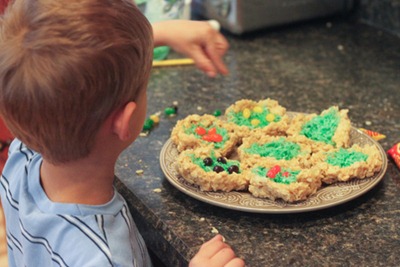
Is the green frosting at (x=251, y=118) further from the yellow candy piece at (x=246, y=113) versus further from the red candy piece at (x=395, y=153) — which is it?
the red candy piece at (x=395, y=153)

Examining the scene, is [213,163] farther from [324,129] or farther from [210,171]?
[324,129]

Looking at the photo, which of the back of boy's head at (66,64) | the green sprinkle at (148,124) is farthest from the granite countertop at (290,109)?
the back of boy's head at (66,64)

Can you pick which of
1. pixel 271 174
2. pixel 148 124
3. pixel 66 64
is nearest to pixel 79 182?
pixel 66 64

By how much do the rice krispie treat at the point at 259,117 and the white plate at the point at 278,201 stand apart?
17cm

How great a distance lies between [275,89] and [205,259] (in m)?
0.68

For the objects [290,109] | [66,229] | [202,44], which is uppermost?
[202,44]

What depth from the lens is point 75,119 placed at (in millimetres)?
792

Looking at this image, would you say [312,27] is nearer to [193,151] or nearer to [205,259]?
[193,151]

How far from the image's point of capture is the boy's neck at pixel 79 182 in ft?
2.87

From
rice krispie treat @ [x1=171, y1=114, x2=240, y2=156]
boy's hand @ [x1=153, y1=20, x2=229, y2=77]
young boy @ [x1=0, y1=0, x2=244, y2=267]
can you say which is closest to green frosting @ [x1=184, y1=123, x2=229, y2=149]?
rice krispie treat @ [x1=171, y1=114, x2=240, y2=156]

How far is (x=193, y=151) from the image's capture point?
1062 mm

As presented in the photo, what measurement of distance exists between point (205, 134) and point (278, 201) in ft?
0.69

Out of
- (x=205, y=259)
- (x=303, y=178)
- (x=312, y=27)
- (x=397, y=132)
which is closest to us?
(x=205, y=259)

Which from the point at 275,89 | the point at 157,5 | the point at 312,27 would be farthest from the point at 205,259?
the point at 312,27
